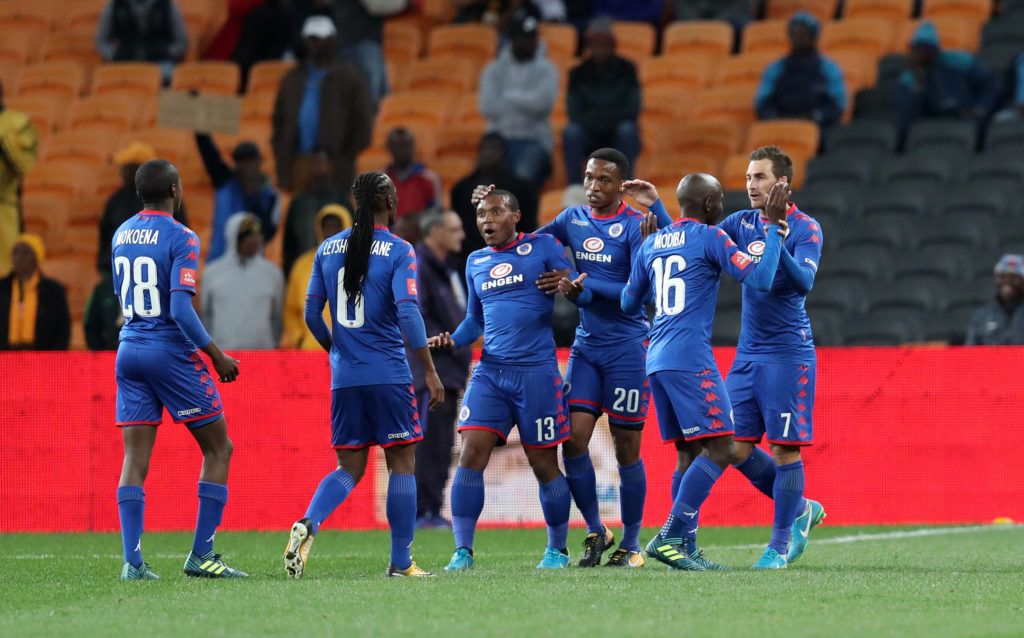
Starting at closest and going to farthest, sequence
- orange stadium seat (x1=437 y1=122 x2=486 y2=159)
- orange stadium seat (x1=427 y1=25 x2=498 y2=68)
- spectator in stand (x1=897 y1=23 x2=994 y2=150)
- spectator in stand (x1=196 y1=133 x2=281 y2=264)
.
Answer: spectator in stand (x1=196 y1=133 x2=281 y2=264)
spectator in stand (x1=897 y1=23 x2=994 y2=150)
orange stadium seat (x1=437 y1=122 x2=486 y2=159)
orange stadium seat (x1=427 y1=25 x2=498 y2=68)

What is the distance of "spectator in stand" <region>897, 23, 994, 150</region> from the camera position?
15.8 meters

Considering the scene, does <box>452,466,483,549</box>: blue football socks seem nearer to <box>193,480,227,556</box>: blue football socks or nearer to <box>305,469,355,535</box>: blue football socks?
<box>305,469,355,535</box>: blue football socks

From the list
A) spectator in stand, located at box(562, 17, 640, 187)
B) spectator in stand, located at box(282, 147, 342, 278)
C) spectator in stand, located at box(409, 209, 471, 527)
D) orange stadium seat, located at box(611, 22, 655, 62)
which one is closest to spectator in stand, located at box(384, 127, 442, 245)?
spectator in stand, located at box(282, 147, 342, 278)

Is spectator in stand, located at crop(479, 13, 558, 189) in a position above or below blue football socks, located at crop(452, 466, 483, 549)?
above

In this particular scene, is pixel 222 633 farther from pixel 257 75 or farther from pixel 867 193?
pixel 257 75

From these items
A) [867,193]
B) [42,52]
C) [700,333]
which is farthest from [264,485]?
[42,52]

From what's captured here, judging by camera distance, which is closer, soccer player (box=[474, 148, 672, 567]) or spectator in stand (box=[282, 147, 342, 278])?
soccer player (box=[474, 148, 672, 567])

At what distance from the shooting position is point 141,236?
26.9 feet

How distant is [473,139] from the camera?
17844mm

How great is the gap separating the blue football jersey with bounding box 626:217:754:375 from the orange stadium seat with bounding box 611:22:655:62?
35.6ft

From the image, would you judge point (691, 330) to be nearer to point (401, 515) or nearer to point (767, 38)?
point (401, 515)

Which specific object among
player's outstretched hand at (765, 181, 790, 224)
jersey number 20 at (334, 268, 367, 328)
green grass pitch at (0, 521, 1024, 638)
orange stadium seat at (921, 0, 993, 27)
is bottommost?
green grass pitch at (0, 521, 1024, 638)

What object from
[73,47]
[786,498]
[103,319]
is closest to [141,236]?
[786,498]

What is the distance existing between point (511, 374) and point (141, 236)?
7.15ft
